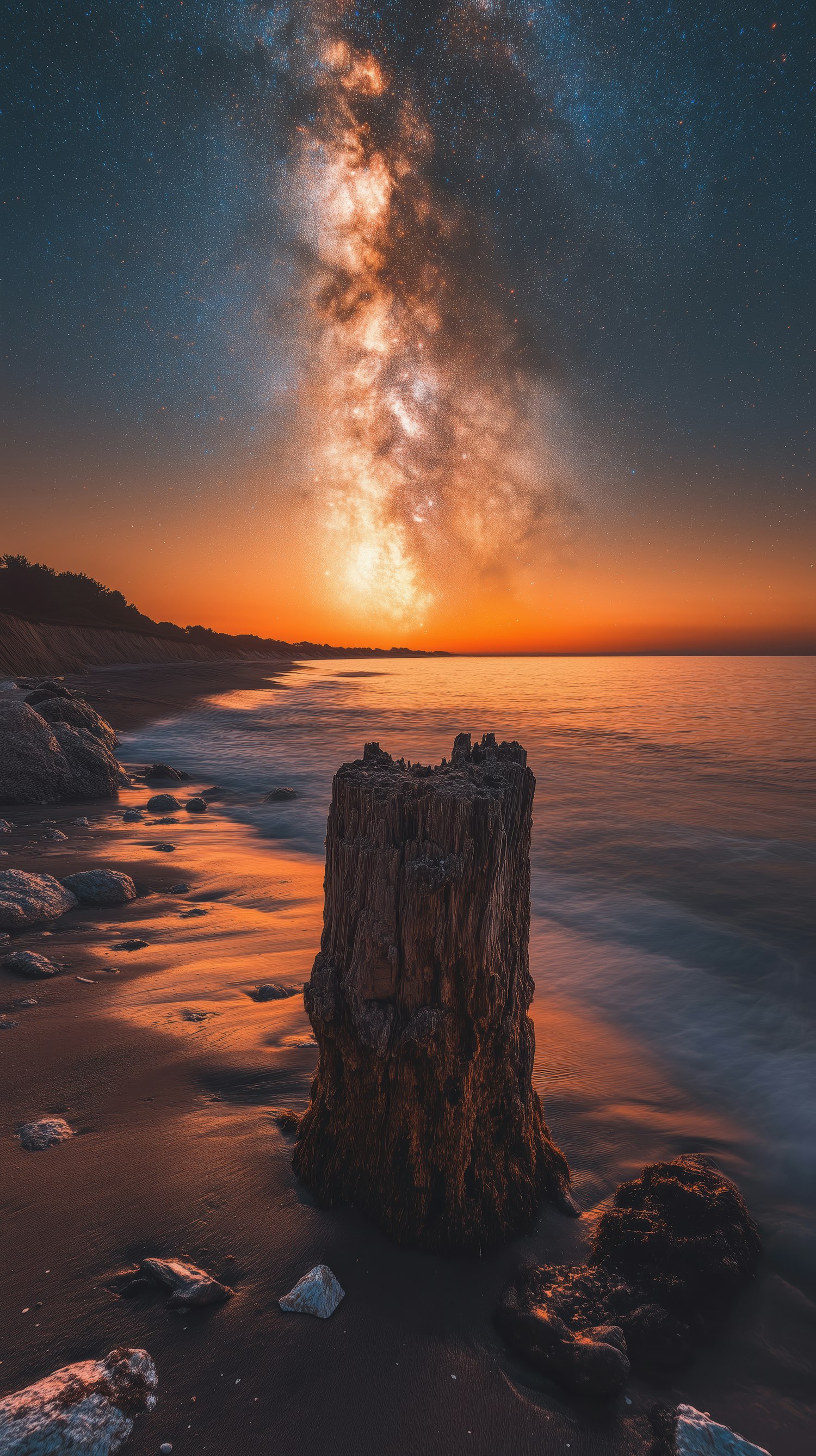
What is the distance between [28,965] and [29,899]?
863 mm

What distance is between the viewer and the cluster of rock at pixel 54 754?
25.5 ft

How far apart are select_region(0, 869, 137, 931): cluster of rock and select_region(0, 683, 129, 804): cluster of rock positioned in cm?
348

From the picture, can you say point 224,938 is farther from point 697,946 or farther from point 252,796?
point 252,796

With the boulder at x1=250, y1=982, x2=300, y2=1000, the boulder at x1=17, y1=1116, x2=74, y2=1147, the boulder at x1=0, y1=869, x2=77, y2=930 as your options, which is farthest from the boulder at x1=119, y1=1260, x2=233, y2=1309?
the boulder at x1=0, y1=869, x2=77, y2=930

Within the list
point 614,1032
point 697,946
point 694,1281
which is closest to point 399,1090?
point 694,1281

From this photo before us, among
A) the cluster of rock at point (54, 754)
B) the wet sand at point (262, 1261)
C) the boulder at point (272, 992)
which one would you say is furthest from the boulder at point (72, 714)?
the boulder at point (272, 992)

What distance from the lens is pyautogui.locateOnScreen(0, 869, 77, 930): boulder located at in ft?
13.1

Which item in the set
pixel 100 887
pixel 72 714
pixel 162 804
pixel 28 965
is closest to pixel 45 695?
pixel 72 714

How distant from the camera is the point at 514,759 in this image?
243 cm

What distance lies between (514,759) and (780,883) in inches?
272

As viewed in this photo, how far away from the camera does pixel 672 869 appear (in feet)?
26.3

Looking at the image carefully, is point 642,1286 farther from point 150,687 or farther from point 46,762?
point 150,687

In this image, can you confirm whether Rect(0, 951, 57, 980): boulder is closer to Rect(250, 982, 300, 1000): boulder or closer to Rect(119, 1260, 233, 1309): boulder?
Rect(250, 982, 300, 1000): boulder

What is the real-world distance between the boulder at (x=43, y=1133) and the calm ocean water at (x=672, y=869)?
287 cm
